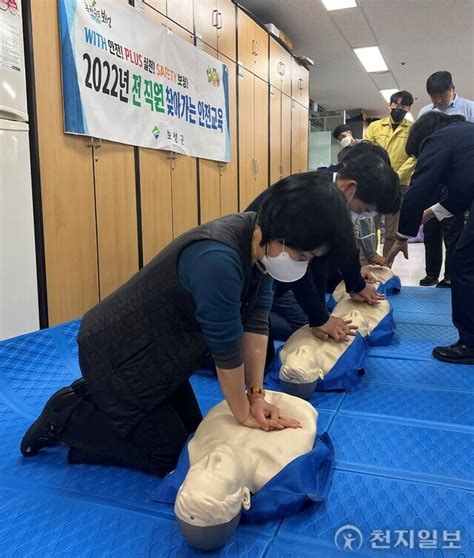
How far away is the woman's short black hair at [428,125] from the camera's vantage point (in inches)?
81.8

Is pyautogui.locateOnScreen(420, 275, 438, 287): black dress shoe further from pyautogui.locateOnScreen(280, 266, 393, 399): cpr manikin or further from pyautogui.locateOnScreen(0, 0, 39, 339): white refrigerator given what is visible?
pyautogui.locateOnScreen(0, 0, 39, 339): white refrigerator

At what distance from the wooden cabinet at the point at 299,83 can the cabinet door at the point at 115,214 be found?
380 centimetres

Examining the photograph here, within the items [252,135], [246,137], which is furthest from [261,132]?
[246,137]

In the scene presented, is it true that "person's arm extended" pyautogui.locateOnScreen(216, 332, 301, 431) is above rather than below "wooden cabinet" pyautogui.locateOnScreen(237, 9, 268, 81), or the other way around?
below

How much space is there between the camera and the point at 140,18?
292cm

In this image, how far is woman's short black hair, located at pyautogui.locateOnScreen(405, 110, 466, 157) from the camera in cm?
208

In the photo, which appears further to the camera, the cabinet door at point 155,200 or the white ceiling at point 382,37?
the white ceiling at point 382,37

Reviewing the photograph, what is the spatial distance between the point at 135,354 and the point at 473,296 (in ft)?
4.88

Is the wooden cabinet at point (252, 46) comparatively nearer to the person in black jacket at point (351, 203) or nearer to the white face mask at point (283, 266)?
the person in black jacket at point (351, 203)

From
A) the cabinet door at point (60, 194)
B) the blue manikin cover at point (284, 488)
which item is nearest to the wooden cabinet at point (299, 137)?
the cabinet door at point (60, 194)

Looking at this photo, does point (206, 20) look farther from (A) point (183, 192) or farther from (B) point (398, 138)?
(B) point (398, 138)

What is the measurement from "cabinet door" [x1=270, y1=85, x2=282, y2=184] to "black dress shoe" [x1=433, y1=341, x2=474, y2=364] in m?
3.65

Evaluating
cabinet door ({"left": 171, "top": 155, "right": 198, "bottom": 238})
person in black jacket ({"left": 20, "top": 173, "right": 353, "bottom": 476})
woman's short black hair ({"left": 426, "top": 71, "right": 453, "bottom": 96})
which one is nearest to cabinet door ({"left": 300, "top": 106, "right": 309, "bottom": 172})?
cabinet door ({"left": 171, "top": 155, "right": 198, "bottom": 238})

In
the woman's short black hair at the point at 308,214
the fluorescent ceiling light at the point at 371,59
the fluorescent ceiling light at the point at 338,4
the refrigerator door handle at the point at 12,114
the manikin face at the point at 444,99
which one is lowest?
the woman's short black hair at the point at 308,214
